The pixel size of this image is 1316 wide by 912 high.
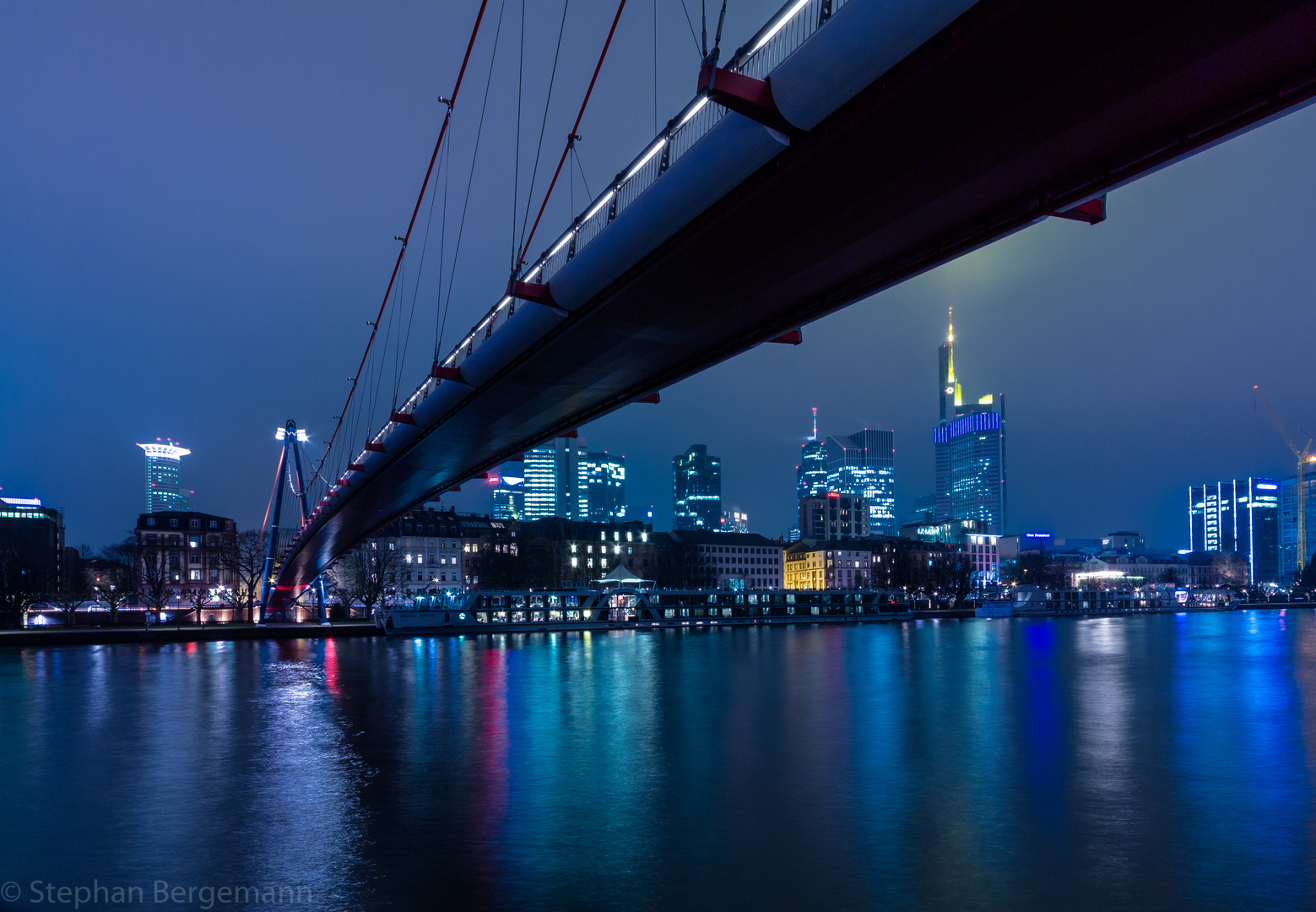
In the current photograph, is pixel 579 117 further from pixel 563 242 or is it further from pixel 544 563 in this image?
pixel 544 563

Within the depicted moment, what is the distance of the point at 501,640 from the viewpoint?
58594 millimetres

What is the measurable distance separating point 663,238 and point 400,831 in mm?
9455

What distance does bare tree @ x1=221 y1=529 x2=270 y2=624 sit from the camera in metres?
84.1

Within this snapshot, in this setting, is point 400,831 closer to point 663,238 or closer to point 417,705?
point 663,238

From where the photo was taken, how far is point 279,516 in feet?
254

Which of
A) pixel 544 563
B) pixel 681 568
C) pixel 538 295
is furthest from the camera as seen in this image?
pixel 681 568

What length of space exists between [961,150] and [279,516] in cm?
7460

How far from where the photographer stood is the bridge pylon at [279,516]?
72812 millimetres

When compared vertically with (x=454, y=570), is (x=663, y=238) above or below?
above

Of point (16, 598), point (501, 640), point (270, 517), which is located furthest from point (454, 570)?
point (501, 640)

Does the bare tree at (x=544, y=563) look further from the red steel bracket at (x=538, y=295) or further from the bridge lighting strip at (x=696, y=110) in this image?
the bridge lighting strip at (x=696, y=110)
